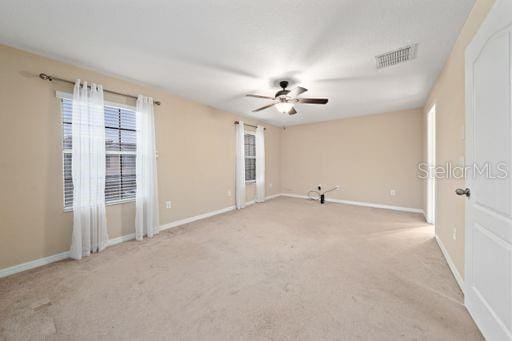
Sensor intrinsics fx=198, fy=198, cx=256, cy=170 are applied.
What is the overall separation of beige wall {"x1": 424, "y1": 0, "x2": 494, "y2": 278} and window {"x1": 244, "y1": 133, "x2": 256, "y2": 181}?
3.90 m

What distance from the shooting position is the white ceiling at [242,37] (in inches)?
61.9

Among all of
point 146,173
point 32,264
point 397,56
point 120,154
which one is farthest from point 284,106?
point 32,264

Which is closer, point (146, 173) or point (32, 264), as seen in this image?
point (32, 264)

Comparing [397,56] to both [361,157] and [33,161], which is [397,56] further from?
[33,161]

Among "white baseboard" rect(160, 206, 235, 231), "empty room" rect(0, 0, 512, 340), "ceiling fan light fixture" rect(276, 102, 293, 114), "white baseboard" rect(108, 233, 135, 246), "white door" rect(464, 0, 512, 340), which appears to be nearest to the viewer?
"white door" rect(464, 0, 512, 340)

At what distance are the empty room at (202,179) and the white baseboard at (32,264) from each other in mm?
20

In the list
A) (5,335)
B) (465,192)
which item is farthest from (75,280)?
(465,192)

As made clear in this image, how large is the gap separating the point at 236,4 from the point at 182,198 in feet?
10.3

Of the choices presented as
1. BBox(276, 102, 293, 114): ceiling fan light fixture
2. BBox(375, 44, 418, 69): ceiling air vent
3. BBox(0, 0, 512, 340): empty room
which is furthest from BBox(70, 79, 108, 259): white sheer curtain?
BBox(375, 44, 418, 69): ceiling air vent

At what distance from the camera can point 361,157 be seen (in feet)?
17.1

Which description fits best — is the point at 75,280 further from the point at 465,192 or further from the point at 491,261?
the point at 465,192

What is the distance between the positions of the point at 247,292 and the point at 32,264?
8.07 ft

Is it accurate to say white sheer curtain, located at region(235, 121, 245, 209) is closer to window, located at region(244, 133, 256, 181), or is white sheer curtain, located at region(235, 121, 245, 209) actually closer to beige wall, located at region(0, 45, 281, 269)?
window, located at region(244, 133, 256, 181)

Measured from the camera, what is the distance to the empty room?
135cm
